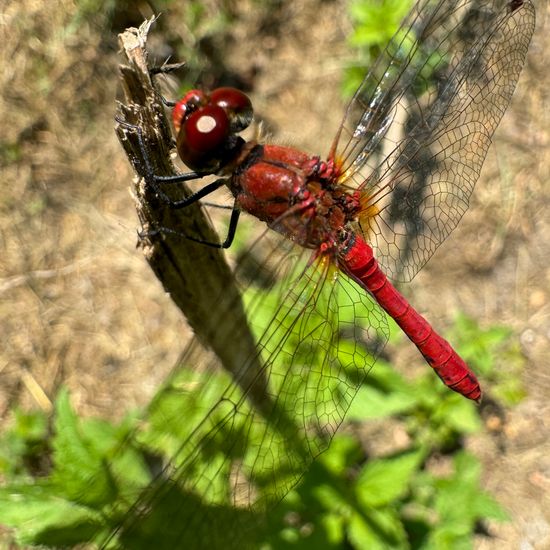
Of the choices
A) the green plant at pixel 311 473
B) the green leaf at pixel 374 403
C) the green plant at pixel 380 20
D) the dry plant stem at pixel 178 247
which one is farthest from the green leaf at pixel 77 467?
the green plant at pixel 380 20

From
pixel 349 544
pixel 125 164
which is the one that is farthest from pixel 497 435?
pixel 125 164

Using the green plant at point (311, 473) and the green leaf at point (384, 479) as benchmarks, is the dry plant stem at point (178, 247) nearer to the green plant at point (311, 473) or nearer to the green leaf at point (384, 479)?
the green plant at point (311, 473)

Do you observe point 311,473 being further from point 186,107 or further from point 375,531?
point 186,107

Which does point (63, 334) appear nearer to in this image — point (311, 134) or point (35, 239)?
point (35, 239)

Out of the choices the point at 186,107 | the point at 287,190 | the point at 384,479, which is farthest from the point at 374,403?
the point at 186,107

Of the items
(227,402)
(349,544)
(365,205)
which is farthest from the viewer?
(349,544)
